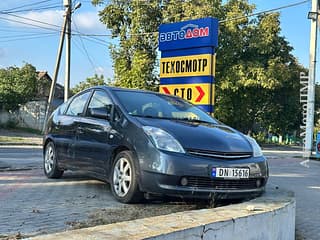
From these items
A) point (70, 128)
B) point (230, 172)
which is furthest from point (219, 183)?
point (70, 128)

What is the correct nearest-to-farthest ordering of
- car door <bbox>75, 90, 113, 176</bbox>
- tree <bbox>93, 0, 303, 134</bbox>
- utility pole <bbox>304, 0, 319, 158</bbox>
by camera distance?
car door <bbox>75, 90, 113, 176</bbox>
utility pole <bbox>304, 0, 319, 158</bbox>
tree <bbox>93, 0, 303, 134</bbox>

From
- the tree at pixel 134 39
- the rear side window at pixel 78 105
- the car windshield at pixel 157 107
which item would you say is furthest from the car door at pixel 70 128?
the tree at pixel 134 39

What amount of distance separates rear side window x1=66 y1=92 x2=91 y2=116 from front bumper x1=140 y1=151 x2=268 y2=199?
2010mm

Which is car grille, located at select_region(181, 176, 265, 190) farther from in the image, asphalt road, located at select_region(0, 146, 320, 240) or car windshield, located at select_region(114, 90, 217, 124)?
car windshield, located at select_region(114, 90, 217, 124)

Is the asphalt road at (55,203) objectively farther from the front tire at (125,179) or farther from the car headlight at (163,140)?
the car headlight at (163,140)

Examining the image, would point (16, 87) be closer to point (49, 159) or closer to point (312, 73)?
point (312, 73)

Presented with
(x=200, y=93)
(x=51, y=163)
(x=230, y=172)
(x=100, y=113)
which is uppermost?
(x=200, y=93)

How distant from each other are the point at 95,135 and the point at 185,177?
158cm

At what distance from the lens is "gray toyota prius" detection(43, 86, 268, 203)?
4629mm

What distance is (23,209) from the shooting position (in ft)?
15.1

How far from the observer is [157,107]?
228 inches

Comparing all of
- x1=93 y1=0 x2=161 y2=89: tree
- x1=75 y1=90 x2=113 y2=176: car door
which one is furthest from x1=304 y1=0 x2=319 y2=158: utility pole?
x1=75 y1=90 x2=113 y2=176: car door

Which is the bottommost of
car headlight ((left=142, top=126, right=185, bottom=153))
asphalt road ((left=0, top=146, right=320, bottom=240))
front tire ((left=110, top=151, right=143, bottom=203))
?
asphalt road ((left=0, top=146, right=320, bottom=240))

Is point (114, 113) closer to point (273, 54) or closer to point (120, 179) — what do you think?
point (120, 179)
